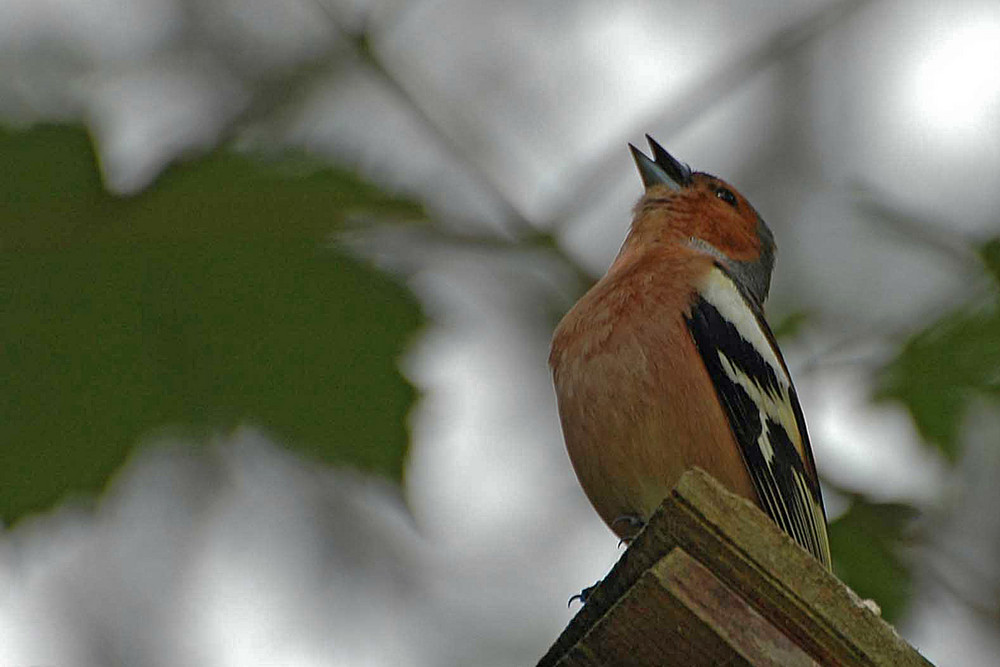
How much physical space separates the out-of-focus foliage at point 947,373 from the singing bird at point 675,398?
365 mm

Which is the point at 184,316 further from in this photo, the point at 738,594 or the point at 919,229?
the point at 919,229

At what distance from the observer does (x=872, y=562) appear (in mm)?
4324

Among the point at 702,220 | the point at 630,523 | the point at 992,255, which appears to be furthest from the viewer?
the point at 702,220

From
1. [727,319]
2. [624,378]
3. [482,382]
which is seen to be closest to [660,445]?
[624,378]

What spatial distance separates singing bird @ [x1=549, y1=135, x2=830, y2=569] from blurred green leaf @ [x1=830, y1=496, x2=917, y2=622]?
0.41 m

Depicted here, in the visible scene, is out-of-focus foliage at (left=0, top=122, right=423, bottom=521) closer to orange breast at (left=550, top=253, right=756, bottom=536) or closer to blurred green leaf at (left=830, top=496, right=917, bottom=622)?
orange breast at (left=550, top=253, right=756, bottom=536)

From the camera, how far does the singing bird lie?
3615mm

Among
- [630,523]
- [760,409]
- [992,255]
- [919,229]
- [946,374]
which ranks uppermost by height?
[919,229]

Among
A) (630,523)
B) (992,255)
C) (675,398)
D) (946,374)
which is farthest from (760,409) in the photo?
(992,255)

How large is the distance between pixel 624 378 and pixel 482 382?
1196mm

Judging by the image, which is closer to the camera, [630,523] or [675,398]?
[675,398]

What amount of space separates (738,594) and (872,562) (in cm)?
185

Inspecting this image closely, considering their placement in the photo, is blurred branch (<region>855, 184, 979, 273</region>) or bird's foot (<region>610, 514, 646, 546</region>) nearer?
bird's foot (<region>610, 514, 646, 546</region>)

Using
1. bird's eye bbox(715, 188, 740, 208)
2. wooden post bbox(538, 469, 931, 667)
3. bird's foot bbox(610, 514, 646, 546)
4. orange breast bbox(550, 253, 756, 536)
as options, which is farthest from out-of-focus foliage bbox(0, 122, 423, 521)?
bird's eye bbox(715, 188, 740, 208)
